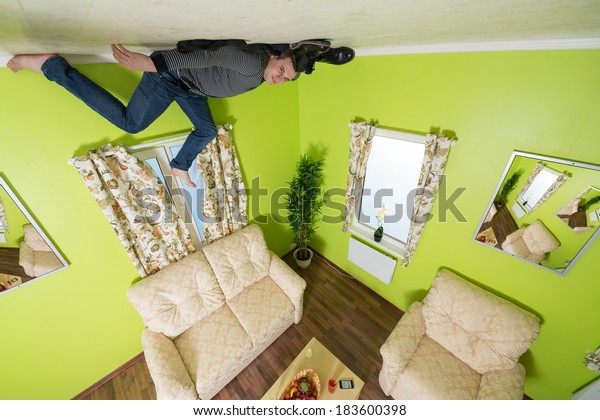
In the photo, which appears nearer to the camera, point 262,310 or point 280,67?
point 280,67

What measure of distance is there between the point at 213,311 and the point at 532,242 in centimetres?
282

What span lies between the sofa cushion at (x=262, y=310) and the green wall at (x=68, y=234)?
41.6 inches

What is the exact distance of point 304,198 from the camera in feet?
9.66

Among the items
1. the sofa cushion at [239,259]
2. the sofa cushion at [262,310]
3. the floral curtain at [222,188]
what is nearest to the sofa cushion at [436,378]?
the sofa cushion at [262,310]

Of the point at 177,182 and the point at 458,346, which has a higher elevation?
the point at 177,182

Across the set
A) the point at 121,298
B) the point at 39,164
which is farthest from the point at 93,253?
the point at 39,164

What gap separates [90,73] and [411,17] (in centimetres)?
192

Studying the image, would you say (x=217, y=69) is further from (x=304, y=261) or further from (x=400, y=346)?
(x=304, y=261)

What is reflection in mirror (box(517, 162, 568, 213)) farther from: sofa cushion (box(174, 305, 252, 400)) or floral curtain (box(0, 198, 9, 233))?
floral curtain (box(0, 198, 9, 233))

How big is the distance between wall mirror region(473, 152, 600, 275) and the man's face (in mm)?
1620

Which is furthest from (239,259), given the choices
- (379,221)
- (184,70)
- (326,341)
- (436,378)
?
(436,378)

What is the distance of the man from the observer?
3.52 ft

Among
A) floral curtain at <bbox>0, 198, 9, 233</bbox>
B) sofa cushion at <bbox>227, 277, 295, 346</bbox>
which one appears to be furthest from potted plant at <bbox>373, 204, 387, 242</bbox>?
floral curtain at <bbox>0, 198, 9, 233</bbox>
